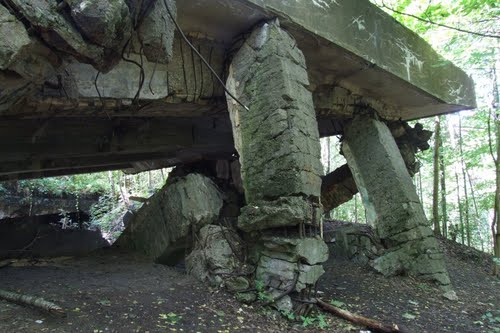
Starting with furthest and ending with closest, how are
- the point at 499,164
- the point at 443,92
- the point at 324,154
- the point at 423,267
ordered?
the point at 324,154, the point at 499,164, the point at 443,92, the point at 423,267

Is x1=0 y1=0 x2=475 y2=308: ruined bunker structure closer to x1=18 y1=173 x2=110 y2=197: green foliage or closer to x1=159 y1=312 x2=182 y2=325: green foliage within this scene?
x1=159 y1=312 x2=182 y2=325: green foliage

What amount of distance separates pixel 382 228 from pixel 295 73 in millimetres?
2841

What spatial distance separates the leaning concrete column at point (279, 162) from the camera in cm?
338

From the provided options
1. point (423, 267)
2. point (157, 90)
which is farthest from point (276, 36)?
point (423, 267)

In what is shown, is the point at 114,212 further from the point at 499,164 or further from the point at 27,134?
the point at 499,164

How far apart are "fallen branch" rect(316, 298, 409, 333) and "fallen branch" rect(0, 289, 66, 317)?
7.43 ft

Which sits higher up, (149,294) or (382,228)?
(382,228)

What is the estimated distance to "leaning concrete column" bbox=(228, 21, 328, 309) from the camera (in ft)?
11.1

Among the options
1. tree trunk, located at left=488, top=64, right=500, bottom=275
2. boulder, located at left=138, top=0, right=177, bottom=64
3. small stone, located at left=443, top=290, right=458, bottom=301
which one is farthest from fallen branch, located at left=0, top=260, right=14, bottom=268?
tree trunk, located at left=488, top=64, right=500, bottom=275

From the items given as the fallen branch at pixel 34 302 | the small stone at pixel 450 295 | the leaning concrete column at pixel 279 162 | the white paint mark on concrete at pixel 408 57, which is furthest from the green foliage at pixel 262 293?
the white paint mark on concrete at pixel 408 57

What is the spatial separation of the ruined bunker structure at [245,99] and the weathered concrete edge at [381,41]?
24 millimetres

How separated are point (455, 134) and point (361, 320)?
11.9 m

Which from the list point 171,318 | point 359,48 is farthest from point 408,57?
point 171,318

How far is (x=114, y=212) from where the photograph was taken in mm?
10375
